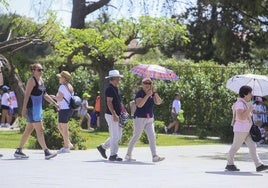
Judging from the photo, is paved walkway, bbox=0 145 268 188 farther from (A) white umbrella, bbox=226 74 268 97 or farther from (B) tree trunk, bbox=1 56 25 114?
(B) tree trunk, bbox=1 56 25 114

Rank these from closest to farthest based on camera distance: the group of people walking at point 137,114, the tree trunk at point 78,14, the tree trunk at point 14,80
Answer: the group of people walking at point 137,114 → the tree trunk at point 14,80 → the tree trunk at point 78,14

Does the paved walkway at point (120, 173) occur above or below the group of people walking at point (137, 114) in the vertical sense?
below

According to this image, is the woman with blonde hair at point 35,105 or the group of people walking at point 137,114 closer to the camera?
the woman with blonde hair at point 35,105

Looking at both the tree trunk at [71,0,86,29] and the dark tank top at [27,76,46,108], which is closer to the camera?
the dark tank top at [27,76,46,108]

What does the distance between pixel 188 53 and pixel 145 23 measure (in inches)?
928

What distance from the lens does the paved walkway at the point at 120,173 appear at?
1063 cm

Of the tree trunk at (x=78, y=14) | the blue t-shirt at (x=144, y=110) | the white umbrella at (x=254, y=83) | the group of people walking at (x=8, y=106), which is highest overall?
the tree trunk at (x=78, y=14)

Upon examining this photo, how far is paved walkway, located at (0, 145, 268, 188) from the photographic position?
10.6m

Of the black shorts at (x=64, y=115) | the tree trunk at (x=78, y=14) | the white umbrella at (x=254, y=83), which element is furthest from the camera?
the tree trunk at (x=78, y=14)

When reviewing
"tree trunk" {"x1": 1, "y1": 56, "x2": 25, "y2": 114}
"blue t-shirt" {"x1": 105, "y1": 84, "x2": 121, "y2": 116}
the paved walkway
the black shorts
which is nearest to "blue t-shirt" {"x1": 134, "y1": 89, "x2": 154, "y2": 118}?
"blue t-shirt" {"x1": 105, "y1": 84, "x2": 121, "y2": 116}

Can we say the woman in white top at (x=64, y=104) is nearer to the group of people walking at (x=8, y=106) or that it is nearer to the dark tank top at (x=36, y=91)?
the dark tank top at (x=36, y=91)

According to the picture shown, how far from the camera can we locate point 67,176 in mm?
11367

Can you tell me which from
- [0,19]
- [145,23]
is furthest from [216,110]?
[0,19]

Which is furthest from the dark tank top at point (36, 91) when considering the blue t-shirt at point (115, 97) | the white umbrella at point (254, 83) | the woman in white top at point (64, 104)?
the white umbrella at point (254, 83)
